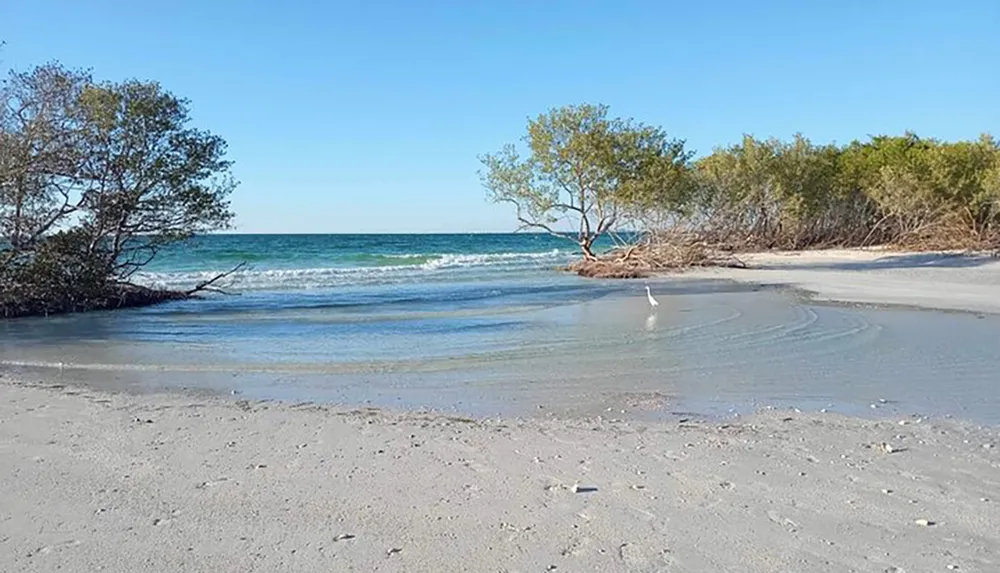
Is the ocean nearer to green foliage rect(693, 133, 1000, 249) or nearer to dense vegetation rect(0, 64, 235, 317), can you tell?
dense vegetation rect(0, 64, 235, 317)

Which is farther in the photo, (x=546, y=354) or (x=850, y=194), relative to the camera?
(x=850, y=194)

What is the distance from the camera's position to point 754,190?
131 ft

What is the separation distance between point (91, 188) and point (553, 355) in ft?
46.3

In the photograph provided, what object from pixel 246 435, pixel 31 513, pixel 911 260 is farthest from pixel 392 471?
pixel 911 260

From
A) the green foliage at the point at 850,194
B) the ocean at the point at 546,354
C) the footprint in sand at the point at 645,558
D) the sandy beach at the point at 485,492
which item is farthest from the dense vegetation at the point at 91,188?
the green foliage at the point at 850,194

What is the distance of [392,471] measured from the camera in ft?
15.7

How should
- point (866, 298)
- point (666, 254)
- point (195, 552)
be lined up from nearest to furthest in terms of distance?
1. point (195, 552)
2. point (866, 298)
3. point (666, 254)

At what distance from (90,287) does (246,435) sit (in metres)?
14.0

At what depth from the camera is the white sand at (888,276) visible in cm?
1611

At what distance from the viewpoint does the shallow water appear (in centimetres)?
721

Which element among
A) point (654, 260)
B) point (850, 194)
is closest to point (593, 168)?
point (654, 260)

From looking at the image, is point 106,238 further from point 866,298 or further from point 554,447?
point 866,298

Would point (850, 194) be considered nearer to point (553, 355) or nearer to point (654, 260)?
point (654, 260)

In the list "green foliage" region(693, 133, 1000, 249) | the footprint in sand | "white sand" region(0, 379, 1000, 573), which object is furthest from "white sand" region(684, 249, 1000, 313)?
the footprint in sand
